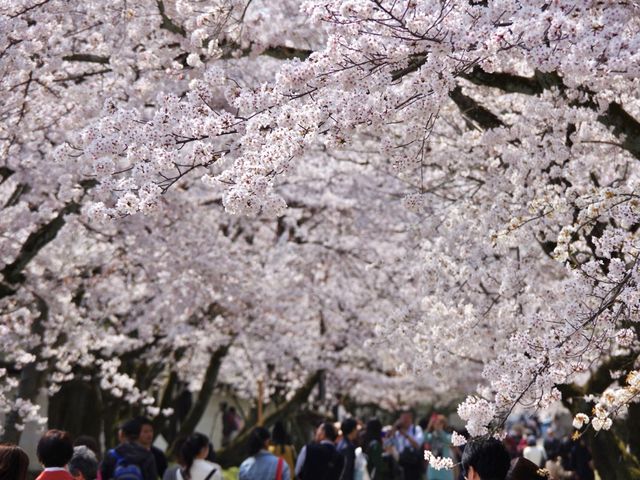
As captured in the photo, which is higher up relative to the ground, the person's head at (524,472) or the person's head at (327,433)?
the person's head at (327,433)

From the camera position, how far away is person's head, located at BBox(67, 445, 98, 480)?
24.3 ft

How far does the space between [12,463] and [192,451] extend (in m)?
3.42

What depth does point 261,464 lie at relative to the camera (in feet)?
29.6

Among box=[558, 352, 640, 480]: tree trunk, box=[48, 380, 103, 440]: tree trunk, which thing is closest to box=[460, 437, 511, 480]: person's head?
box=[558, 352, 640, 480]: tree trunk

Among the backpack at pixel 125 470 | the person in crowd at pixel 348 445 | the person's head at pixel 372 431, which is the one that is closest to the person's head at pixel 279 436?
the person in crowd at pixel 348 445

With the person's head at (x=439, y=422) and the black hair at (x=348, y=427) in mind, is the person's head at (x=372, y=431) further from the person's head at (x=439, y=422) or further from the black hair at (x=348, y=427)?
the black hair at (x=348, y=427)

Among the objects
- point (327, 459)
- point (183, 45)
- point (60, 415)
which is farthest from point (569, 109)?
point (60, 415)

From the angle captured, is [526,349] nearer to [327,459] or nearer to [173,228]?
[327,459]

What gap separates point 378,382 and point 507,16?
2084 cm

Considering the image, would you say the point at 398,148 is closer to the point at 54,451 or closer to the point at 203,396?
the point at 54,451

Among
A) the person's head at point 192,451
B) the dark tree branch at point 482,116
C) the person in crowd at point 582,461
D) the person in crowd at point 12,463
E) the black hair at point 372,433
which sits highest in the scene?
the dark tree branch at point 482,116

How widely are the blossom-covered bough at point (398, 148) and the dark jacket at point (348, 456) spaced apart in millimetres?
1273

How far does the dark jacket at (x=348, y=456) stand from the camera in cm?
1097

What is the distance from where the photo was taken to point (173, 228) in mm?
13953
